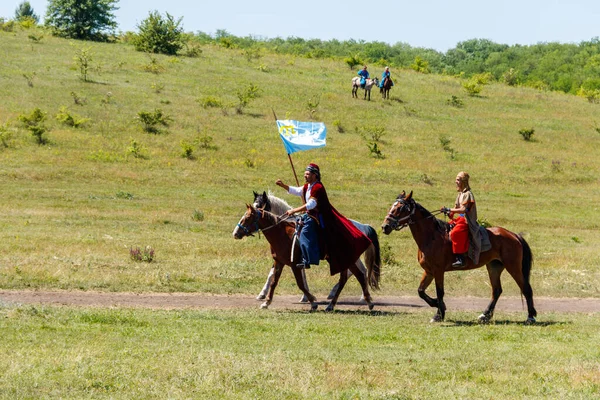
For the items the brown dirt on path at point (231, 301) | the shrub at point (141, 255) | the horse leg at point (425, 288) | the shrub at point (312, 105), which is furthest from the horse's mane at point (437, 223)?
the shrub at point (312, 105)

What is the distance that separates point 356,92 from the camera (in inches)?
1922

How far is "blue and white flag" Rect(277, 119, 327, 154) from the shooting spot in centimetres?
1708

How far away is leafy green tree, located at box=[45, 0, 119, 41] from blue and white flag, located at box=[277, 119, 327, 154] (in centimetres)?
4637

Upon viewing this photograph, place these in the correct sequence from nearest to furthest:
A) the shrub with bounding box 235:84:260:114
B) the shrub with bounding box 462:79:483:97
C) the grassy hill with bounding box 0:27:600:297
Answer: the grassy hill with bounding box 0:27:600:297
the shrub with bounding box 235:84:260:114
the shrub with bounding box 462:79:483:97

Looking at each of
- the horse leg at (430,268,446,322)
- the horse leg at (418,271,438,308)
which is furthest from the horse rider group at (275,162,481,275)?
the horse leg at (430,268,446,322)

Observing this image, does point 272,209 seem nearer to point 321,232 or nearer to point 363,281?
point 321,232

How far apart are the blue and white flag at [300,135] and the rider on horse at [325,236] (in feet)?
6.94

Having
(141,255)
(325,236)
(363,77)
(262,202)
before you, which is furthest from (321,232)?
(363,77)

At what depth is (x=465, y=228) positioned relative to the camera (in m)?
14.0

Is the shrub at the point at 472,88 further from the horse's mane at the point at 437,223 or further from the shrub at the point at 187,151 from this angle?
the horse's mane at the point at 437,223

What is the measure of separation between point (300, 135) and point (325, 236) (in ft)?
9.51

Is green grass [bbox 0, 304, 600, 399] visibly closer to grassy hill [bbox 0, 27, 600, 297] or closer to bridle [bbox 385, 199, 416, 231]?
bridle [bbox 385, 199, 416, 231]

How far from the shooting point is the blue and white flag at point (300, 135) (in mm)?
17078

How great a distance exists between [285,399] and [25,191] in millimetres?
22447
